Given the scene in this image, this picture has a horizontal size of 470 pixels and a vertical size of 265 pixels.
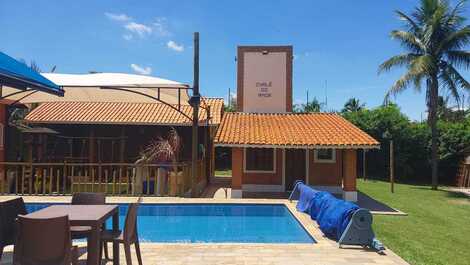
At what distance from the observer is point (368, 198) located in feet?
55.6

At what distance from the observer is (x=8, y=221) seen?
619 centimetres

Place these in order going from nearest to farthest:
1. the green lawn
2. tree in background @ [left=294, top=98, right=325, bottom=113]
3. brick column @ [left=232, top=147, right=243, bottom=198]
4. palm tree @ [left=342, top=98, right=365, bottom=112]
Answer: the green lawn, brick column @ [left=232, top=147, right=243, bottom=198], tree in background @ [left=294, top=98, right=325, bottom=113], palm tree @ [left=342, top=98, right=365, bottom=112]

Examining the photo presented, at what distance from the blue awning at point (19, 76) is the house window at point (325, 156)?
12.9m

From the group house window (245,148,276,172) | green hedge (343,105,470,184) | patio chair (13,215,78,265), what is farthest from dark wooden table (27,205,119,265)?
green hedge (343,105,470,184)

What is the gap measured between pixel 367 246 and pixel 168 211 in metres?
6.94

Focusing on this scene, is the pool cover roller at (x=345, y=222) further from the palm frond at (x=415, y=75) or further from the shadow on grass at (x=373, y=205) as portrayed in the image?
the palm frond at (x=415, y=75)

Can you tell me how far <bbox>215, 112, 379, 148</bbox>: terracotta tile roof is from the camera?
50.7 ft

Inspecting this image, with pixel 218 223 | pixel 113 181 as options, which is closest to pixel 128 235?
pixel 218 223

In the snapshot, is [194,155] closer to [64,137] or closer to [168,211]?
[168,211]

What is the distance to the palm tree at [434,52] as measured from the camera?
2239 cm

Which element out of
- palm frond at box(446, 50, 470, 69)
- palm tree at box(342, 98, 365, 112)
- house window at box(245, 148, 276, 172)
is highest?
palm tree at box(342, 98, 365, 112)

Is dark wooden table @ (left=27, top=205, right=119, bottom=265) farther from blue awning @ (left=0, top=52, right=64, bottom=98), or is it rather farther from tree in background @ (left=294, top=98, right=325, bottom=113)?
tree in background @ (left=294, top=98, right=325, bottom=113)

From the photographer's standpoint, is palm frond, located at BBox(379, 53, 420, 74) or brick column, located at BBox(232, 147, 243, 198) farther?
palm frond, located at BBox(379, 53, 420, 74)

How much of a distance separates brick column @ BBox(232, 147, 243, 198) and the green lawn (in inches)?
212
